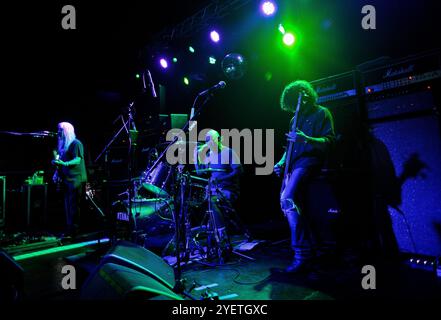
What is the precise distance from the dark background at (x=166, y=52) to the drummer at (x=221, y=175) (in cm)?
168

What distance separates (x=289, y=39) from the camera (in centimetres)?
533

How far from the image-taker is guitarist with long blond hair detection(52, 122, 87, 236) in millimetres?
5926

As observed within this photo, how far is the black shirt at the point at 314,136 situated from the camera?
3.56 m

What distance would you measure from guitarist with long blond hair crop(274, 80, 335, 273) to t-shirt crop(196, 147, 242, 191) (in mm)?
1213

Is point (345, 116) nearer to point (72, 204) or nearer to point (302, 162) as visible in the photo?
point (302, 162)

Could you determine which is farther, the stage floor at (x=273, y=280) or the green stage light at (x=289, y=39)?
the green stage light at (x=289, y=39)

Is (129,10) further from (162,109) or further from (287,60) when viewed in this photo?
(287,60)

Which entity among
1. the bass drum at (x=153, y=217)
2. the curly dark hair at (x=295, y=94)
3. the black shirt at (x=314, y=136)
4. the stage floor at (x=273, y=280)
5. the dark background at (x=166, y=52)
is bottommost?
the stage floor at (x=273, y=280)

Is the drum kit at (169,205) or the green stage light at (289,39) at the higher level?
the green stage light at (289,39)

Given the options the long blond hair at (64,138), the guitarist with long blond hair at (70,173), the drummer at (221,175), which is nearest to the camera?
the drummer at (221,175)

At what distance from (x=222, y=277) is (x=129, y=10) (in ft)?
18.2

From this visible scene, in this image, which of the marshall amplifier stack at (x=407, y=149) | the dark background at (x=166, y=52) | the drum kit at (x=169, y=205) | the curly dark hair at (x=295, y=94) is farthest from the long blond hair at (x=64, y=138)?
the marshall amplifier stack at (x=407, y=149)

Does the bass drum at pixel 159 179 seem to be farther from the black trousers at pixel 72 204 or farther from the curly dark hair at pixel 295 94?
the black trousers at pixel 72 204

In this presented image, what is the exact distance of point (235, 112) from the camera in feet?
22.7
